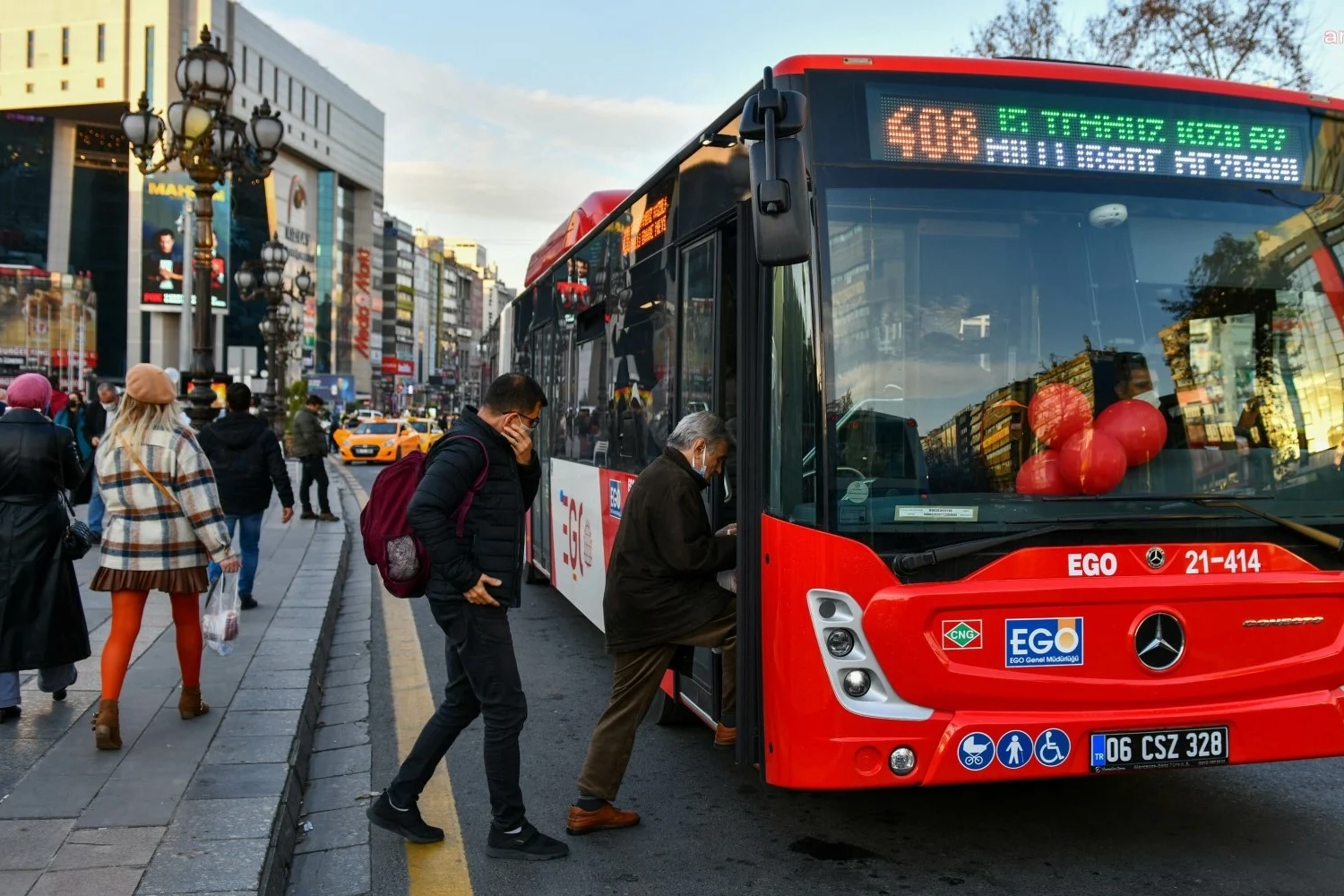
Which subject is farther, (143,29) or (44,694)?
(143,29)

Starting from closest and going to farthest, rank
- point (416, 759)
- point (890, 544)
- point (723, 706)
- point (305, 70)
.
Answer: point (890, 544)
point (416, 759)
point (723, 706)
point (305, 70)

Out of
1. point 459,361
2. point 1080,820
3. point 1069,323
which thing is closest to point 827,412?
point 1069,323

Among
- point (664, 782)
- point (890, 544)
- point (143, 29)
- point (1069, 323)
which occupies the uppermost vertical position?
point (143, 29)

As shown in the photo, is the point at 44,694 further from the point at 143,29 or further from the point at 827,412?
the point at 143,29

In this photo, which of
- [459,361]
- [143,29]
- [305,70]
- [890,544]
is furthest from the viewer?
[459,361]

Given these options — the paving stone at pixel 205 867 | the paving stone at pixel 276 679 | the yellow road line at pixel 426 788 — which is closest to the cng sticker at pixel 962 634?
the yellow road line at pixel 426 788

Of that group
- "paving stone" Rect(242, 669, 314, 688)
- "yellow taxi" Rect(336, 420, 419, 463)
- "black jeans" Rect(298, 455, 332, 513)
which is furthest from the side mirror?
"yellow taxi" Rect(336, 420, 419, 463)

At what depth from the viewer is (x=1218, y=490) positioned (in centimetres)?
420

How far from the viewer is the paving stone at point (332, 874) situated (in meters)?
4.18

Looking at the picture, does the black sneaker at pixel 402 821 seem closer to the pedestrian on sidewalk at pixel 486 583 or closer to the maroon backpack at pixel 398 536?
the pedestrian on sidewalk at pixel 486 583

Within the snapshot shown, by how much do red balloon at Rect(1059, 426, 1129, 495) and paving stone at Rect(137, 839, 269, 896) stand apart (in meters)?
2.92

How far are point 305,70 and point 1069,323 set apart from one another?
121137 millimetres

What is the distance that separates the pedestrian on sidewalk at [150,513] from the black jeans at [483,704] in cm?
166

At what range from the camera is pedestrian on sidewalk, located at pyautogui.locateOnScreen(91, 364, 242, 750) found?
5562 mm
